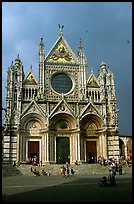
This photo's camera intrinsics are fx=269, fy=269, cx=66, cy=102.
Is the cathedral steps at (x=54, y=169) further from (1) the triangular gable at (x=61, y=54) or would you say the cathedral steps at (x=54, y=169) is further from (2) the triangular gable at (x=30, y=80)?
(1) the triangular gable at (x=61, y=54)

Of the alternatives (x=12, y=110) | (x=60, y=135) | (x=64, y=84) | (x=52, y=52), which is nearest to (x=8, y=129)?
(x=12, y=110)

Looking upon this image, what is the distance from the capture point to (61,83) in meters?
36.5

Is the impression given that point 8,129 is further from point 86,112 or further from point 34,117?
point 86,112

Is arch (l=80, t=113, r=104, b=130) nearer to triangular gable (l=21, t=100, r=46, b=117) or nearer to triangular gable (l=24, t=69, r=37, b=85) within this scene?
triangular gable (l=21, t=100, r=46, b=117)

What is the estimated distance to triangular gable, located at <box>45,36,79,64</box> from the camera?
3731 cm

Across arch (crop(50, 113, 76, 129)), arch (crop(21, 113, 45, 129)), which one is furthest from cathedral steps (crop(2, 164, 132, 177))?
arch (crop(50, 113, 76, 129))

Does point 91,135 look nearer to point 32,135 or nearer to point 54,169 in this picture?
point 32,135

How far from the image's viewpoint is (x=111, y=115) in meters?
35.5

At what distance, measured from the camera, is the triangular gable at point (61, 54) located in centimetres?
3731

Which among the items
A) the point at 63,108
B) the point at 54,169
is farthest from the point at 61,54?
the point at 54,169

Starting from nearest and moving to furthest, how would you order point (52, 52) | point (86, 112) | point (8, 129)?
Answer: point (8, 129)
point (86, 112)
point (52, 52)

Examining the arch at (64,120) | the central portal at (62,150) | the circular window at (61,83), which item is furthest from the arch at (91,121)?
the circular window at (61,83)

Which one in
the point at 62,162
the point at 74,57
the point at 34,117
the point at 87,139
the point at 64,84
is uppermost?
the point at 74,57

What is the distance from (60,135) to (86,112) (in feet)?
14.8
